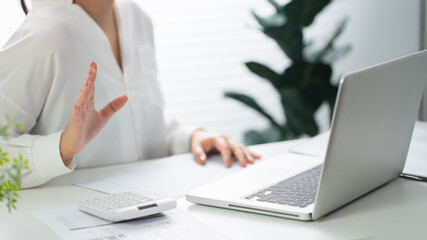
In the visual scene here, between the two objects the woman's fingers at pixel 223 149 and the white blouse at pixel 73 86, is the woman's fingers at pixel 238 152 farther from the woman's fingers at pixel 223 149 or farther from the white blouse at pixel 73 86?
the white blouse at pixel 73 86

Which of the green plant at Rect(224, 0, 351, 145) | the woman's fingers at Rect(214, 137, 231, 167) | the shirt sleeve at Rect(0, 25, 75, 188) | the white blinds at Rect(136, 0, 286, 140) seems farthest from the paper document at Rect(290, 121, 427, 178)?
the white blinds at Rect(136, 0, 286, 140)

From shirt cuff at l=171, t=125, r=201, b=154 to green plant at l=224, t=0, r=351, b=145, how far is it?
850 mm

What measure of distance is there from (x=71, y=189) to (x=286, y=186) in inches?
19.1

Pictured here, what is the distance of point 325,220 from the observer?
0.88 meters

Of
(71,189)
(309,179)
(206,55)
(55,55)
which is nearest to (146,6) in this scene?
(206,55)

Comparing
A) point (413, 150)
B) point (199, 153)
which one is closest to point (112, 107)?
point (199, 153)

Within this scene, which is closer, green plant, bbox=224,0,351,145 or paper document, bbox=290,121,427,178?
paper document, bbox=290,121,427,178

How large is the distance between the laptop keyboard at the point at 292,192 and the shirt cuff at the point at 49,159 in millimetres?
454

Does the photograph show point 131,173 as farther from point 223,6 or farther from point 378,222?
point 223,6

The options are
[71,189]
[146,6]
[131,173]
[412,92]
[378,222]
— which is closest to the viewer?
[378,222]

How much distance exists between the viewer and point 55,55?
1.31m

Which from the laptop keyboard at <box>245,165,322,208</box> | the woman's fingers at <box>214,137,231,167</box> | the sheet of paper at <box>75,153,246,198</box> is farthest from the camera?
the woman's fingers at <box>214,137,231,167</box>

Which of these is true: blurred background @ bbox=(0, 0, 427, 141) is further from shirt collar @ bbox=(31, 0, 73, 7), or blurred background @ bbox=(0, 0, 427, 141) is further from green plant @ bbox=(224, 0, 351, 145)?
shirt collar @ bbox=(31, 0, 73, 7)

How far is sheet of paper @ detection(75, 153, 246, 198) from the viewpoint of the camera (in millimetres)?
1123
